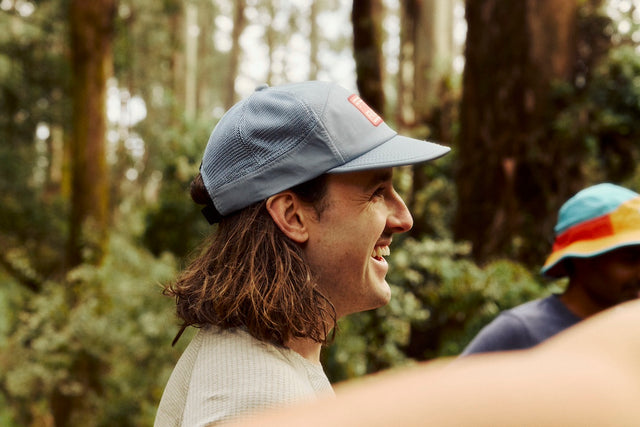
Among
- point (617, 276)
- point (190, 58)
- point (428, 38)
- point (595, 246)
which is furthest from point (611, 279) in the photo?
point (190, 58)

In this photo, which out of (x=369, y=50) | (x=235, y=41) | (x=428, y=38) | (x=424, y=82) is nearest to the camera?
(x=369, y=50)

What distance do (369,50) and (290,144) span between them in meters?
9.32

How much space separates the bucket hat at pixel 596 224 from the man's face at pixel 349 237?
1596 mm

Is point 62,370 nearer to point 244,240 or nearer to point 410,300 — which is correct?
point 410,300

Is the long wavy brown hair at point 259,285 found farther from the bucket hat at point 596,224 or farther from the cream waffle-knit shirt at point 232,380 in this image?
the bucket hat at point 596,224

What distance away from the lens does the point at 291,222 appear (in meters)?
1.57

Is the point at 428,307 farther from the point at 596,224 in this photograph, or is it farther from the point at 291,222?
the point at 291,222

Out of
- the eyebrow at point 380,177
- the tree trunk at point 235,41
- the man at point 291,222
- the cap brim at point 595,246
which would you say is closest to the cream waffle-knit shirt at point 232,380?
the man at point 291,222

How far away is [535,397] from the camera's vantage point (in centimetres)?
49

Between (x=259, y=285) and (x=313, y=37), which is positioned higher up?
(x=313, y=37)

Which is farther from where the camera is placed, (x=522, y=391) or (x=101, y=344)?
(x=101, y=344)

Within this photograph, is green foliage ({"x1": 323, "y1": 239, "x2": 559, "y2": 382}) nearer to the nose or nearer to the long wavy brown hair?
the nose

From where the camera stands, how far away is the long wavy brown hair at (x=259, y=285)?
4.66 feet

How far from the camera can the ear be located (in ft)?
5.05
